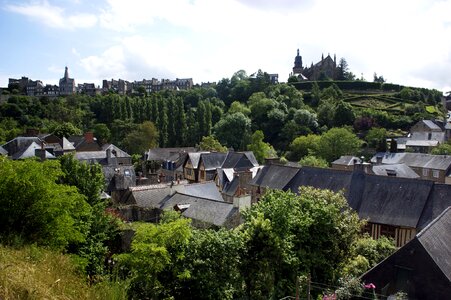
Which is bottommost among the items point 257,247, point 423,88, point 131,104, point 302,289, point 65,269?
point 302,289

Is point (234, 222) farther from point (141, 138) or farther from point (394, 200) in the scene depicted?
point (141, 138)

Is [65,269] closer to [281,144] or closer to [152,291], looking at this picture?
[152,291]

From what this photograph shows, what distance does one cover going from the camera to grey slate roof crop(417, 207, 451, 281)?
46.2 feet

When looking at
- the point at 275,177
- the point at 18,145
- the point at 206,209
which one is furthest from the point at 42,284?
the point at 18,145

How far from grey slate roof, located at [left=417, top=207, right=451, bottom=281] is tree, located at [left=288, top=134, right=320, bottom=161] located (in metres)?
43.7

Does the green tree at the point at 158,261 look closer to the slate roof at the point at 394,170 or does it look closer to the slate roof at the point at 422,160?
the slate roof at the point at 394,170

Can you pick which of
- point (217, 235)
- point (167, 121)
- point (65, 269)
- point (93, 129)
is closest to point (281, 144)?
point (167, 121)

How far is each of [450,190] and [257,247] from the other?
47.7 ft

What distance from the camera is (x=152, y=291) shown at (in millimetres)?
14289

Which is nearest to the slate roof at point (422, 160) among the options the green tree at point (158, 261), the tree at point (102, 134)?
the green tree at point (158, 261)

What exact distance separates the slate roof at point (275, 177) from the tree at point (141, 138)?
1342 inches

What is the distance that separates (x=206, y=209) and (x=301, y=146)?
37269 mm

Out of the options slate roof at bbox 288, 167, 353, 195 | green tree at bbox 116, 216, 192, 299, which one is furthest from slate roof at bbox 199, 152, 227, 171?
green tree at bbox 116, 216, 192, 299

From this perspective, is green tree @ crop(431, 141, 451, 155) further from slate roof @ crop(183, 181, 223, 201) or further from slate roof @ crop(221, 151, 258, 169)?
slate roof @ crop(183, 181, 223, 201)
